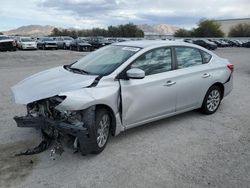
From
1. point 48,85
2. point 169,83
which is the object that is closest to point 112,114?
point 48,85

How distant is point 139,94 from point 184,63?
4.86 ft

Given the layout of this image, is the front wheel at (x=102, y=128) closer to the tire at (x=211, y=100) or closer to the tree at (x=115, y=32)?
the tire at (x=211, y=100)

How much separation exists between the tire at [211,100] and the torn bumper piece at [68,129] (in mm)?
3156

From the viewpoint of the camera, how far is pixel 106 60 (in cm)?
545

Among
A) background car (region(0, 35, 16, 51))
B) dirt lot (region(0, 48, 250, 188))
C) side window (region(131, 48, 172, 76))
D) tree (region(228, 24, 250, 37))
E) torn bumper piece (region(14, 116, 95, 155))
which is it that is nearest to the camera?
dirt lot (region(0, 48, 250, 188))

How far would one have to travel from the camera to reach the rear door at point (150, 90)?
16.2 feet

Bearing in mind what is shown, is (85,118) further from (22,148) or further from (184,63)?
(184,63)

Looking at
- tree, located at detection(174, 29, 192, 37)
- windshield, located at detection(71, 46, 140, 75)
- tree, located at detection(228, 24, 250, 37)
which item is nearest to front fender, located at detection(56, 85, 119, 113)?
windshield, located at detection(71, 46, 140, 75)

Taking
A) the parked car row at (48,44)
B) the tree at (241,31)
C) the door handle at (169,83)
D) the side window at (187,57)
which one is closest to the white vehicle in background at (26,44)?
the parked car row at (48,44)

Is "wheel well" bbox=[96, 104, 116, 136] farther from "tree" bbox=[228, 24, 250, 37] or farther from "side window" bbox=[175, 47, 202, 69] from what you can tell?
"tree" bbox=[228, 24, 250, 37]

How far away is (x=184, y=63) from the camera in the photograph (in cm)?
603

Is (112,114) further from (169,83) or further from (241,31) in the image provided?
(241,31)

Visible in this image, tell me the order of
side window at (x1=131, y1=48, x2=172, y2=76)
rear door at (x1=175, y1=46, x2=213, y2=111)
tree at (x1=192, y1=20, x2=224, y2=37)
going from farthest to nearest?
tree at (x1=192, y1=20, x2=224, y2=37) < rear door at (x1=175, y1=46, x2=213, y2=111) < side window at (x1=131, y1=48, x2=172, y2=76)

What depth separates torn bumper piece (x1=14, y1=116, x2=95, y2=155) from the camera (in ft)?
13.6
